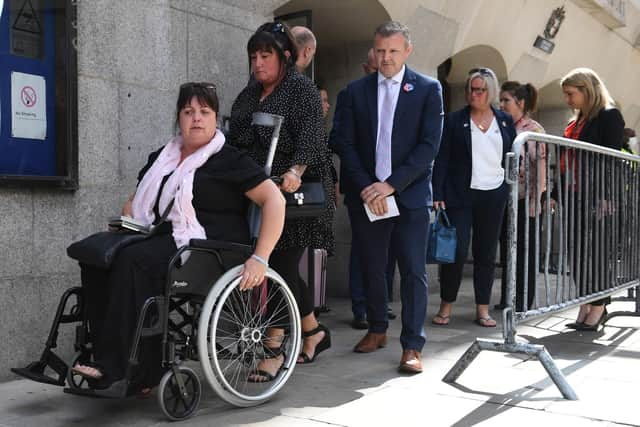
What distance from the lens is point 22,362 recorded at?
416 centimetres

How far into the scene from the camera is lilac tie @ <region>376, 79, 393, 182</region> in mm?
4418

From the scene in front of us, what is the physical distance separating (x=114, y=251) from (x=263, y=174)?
0.80 m

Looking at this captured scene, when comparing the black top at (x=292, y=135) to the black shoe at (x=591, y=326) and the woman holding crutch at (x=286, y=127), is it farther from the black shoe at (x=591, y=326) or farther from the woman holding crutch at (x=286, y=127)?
the black shoe at (x=591, y=326)

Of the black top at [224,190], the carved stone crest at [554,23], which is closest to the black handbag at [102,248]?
the black top at [224,190]

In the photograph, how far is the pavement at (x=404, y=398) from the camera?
132 inches

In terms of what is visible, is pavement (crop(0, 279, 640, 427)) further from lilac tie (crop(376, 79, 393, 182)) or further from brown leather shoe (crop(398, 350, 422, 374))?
lilac tie (crop(376, 79, 393, 182))

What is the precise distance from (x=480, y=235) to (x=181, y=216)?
9.93 feet

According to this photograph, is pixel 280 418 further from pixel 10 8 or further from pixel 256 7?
pixel 256 7

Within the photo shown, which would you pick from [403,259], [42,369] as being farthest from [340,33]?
[42,369]

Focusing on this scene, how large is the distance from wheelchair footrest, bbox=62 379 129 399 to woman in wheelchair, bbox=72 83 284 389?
8 centimetres

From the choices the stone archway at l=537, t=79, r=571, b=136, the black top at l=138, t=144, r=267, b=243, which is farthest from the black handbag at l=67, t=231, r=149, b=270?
the stone archway at l=537, t=79, r=571, b=136

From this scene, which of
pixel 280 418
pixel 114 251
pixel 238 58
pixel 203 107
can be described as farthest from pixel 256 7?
pixel 280 418

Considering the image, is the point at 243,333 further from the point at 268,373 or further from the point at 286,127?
the point at 286,127

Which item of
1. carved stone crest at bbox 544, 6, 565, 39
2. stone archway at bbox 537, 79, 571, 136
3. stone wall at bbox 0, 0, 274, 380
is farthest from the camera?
stone archway at bbox 537, 79, 571, 136
